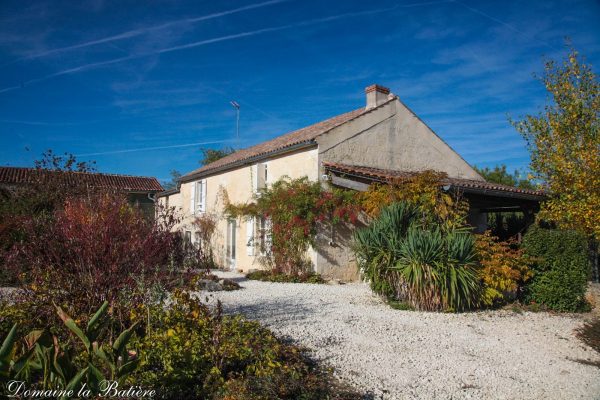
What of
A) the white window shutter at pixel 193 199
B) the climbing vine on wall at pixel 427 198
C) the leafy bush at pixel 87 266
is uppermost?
the white window shutter at pixel 193 199

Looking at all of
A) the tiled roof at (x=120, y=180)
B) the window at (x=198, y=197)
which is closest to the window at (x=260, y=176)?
the window at (x=198, y=197)

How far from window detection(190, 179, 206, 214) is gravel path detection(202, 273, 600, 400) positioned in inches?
452

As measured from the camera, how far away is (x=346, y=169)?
483 inches

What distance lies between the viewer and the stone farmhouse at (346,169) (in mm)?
12766

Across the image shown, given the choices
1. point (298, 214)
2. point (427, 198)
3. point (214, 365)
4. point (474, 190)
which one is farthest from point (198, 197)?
point (214, 365)

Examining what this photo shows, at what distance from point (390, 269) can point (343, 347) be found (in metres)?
3.04

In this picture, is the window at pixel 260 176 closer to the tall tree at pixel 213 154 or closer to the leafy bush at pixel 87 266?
the leafy bush at pixel 87 266

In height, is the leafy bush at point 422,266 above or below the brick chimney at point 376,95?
below

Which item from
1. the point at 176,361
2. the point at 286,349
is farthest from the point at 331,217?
the point at 176,361

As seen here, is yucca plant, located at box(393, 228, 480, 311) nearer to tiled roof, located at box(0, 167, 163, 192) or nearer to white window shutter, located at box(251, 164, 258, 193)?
white window shutter, located at box(251, 164, 258, 193)

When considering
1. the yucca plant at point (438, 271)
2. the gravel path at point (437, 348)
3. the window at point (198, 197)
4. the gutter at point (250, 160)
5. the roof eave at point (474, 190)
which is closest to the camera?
the gravel path at point (437, 348)

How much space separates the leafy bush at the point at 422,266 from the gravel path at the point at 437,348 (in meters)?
0.39

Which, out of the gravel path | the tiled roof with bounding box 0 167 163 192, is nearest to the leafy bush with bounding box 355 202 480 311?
the gravel path

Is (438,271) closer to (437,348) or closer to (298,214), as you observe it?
(437,348)
